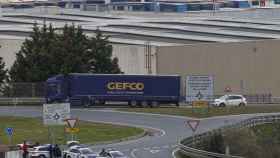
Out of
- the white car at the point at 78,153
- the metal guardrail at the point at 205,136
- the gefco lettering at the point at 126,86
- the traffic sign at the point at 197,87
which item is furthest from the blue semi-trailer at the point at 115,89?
the white car at the point at 78,153

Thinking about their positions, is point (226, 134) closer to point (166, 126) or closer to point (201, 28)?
point (166, 126)

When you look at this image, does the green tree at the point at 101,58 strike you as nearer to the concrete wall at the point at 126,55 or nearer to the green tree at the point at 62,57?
the green tree at the point at 62,57

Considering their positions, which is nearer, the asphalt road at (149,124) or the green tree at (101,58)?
the asphalt road at (149,124)

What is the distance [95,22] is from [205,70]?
48139mm

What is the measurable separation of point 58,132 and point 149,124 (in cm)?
878

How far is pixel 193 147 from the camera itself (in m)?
54.2

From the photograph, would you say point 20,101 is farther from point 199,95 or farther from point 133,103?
point 199,95

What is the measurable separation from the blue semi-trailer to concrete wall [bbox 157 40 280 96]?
16.2 m

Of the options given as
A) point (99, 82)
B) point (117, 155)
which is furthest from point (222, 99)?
point (117, 155)

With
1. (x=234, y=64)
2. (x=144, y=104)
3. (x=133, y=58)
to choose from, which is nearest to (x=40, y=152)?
(x=144, y=104)

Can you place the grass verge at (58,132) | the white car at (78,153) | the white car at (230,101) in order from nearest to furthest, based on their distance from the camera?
the white car at (78,153) → the grass verge at (58,132) → the white car at (230,101)

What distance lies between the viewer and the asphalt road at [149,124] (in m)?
58.2

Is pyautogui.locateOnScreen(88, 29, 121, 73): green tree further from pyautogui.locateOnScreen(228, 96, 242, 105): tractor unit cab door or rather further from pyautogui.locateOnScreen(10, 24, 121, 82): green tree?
pyautogui.locateOnScreen(228, 96, 242, 105): tractor unit cab door

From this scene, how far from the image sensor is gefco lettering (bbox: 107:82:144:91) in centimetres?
9338
